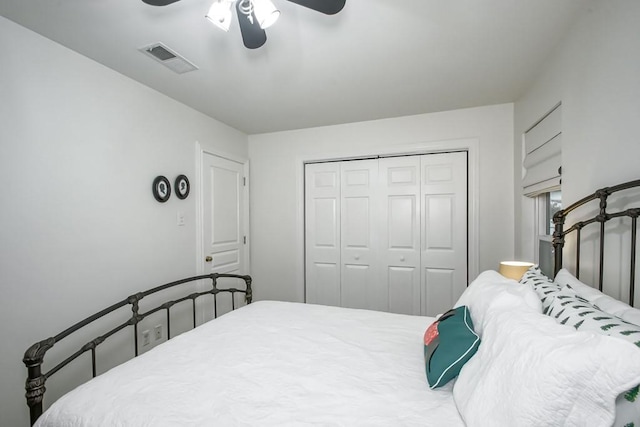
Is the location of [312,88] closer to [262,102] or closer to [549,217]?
[262,102]

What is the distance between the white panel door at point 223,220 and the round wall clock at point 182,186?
23 centimetres

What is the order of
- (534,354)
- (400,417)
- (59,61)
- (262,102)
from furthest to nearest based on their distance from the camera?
(262,102)
(59,61)
(400,417)
(534,354)

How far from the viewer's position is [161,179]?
7.83ft

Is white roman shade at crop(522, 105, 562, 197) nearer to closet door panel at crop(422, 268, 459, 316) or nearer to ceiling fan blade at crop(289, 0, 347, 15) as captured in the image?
closet door panel at crop(422, 268, 459, 316)

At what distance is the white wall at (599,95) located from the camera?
111 cm

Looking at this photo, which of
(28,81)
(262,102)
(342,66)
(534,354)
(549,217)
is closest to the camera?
(534,354)

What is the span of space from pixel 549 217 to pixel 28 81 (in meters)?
3.60

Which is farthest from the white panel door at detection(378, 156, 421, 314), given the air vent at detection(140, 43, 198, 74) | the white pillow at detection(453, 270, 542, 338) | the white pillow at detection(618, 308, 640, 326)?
the white pillow at detection(618, 308, 640, 326)

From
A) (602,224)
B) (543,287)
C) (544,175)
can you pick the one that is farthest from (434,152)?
(543,287)

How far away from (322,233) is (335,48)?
207cm

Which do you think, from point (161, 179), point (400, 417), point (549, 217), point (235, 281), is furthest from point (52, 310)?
point (549, 217)

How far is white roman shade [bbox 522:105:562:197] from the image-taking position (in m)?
1.83

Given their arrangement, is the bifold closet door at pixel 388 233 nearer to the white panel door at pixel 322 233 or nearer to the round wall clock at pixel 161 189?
the white panel door at pixel 322 233

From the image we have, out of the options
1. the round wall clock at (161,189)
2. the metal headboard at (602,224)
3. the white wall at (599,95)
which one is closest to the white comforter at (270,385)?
the metal headboard at (602,224)
